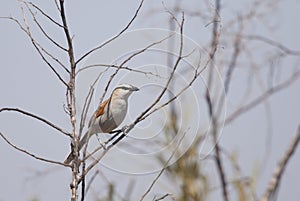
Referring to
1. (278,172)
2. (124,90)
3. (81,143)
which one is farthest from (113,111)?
(278,172)

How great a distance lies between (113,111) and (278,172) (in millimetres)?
649

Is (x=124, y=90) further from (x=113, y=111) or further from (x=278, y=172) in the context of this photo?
(x=278, y=172)

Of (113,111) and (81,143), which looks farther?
(113,111)

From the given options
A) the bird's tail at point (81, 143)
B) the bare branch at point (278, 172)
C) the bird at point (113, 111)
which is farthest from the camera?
the bird at point (113, 111)

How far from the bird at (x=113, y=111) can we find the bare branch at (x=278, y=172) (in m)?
0.53

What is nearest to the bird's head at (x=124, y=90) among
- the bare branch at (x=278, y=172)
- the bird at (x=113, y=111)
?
the bird at (x=113, y=111)

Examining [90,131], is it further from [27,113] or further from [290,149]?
[290,149]

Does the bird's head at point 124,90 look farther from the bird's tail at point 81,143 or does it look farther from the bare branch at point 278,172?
the bare branch at point 278,172

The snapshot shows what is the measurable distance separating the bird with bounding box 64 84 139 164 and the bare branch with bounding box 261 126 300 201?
1.74 ft

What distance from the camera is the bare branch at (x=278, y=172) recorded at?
98 centimetres

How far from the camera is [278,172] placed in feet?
3.37

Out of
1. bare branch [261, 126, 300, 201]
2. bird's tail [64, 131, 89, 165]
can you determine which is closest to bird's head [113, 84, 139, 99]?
bird's tail [64, 131, 89, 165]

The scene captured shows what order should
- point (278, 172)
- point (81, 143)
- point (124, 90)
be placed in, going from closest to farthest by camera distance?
1. point (278, 172)
2. point (81, 143)
3. point (124, 90)

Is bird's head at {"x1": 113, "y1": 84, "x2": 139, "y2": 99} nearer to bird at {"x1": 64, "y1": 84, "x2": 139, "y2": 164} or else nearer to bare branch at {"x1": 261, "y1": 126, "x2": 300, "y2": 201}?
bird at {"x1": 64, "y1": 84, "x2": 139, "y2": 164}
